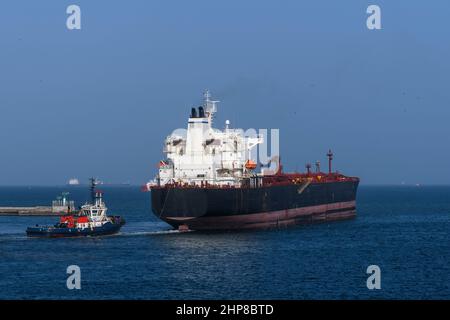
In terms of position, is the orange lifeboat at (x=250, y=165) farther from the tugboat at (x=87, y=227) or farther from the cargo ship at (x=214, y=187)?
the tugboat at (x=87, y=227)

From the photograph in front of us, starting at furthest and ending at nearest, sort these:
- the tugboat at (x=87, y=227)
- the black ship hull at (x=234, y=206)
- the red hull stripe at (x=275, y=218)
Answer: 1. the red hull stripe at (x=275, y=218)
2. the tugboat at (x=87, y=227)
3. the black ship hull at (x=234, y=206)

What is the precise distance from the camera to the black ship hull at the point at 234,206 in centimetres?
5984

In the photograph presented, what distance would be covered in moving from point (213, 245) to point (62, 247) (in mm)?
9841

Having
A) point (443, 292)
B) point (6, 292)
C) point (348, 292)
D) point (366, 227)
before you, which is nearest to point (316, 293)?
point (348, 292)

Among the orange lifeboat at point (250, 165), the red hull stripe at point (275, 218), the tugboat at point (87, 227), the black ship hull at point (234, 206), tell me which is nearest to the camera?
the black ship hull at point (234, 206)

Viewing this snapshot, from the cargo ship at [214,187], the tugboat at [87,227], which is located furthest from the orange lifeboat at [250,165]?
the tugboat at [87,227]

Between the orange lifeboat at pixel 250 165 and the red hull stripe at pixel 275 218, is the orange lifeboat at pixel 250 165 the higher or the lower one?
the higher one

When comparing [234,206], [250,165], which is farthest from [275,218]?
[234,206]

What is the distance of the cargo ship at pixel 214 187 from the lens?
198 feet

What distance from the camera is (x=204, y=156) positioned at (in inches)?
2554

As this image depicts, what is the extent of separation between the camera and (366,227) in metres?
74.5

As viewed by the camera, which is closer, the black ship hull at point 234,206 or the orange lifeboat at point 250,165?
the black ship hull at point 234,206

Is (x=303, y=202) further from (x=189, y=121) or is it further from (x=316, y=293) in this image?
(x=316, y=293)
